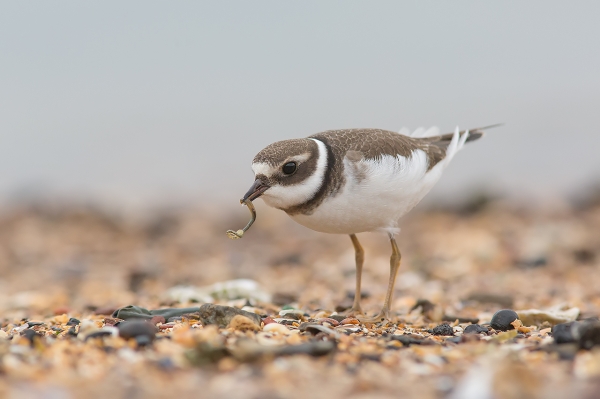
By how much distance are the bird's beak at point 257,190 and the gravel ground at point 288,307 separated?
0.78 meters

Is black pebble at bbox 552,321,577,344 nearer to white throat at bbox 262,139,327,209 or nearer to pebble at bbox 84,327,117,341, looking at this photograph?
white throat at bbox 262,139,327,209

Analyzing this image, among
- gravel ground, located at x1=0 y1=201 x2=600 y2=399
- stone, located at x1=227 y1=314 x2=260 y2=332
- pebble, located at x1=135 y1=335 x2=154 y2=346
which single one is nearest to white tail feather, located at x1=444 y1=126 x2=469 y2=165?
gravel ground, located at x1=0 y1=201 x2=600 y2=399

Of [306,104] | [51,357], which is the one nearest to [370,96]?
[306,104]

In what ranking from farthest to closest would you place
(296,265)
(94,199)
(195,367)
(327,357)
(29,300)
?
1. (94,199)
2. (296,265)
3. (29,300)
4. (327,357)
5. (195,367)

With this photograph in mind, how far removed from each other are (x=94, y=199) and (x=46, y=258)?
15.2ft

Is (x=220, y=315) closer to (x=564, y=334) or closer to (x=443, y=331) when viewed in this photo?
(x=443, y=331)

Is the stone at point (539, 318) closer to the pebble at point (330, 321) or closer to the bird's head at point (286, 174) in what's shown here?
the pebble at point (330, 321)

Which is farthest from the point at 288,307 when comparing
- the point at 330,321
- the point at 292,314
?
the point at 330,321

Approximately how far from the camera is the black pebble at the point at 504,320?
462cm

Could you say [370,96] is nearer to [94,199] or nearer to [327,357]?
[94,199]

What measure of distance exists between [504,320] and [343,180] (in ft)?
4.64

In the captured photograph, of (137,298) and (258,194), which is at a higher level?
(258,194)

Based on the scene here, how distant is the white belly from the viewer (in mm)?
4945

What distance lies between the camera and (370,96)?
85.0ft
